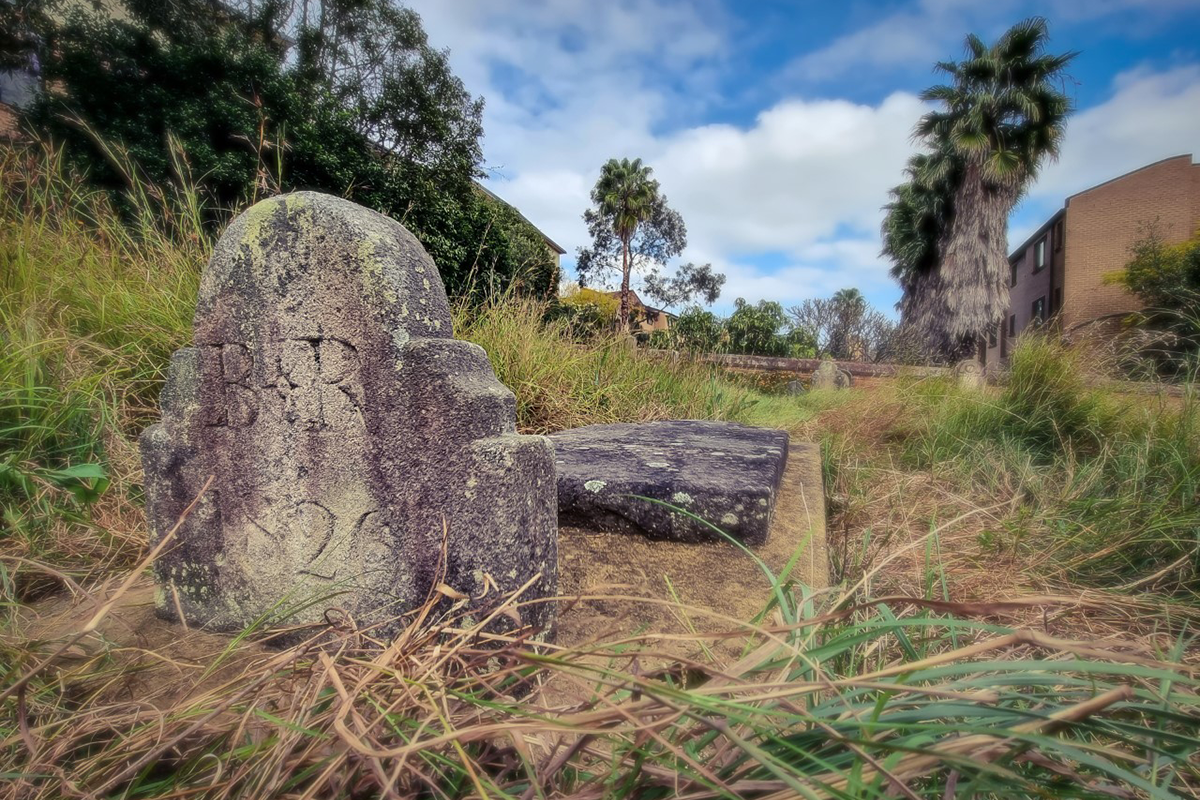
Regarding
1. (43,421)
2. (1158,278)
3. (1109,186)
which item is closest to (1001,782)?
(43,421)

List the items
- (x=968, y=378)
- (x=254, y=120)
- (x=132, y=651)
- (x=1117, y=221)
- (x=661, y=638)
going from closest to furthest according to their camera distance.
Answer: (x=661, y=638)
(x=132, y=651)
(x=968, y=378)
(x=254, y=120)
(x=1117, y=221)

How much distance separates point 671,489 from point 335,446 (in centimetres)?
111

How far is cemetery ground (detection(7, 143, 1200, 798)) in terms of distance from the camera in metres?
0.65

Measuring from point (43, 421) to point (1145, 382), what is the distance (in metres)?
5.74

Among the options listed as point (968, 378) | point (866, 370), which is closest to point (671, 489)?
point (968, 378)

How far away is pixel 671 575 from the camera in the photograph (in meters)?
1.93

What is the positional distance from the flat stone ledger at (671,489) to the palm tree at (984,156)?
15995 millimetres

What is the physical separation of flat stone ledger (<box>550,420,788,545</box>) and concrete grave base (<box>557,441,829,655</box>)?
58 millimetres

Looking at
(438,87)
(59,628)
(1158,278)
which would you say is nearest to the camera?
(59,628)

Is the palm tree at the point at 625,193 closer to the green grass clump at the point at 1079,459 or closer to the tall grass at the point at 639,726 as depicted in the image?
the green grass clump at the point at 1079,459

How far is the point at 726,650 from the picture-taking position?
142 centimetres

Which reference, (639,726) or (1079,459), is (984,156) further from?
(639,726)

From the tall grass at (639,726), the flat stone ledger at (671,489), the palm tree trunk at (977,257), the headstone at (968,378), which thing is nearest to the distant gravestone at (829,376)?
the palm tree trunk at (977,257)

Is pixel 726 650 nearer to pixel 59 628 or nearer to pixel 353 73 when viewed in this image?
pixel 59 628
